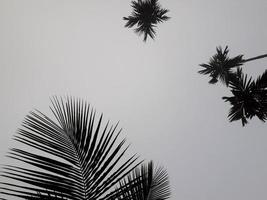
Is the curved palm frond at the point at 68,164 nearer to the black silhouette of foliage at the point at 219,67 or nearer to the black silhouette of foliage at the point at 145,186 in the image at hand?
the black silhouette of foliage at the point at 145,186

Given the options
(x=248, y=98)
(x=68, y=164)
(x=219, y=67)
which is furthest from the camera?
(x=219, y=67)

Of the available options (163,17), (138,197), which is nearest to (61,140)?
(138,197)

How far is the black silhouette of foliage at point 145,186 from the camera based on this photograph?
6.00ft

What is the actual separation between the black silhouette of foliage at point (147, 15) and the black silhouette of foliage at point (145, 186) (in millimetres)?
3529

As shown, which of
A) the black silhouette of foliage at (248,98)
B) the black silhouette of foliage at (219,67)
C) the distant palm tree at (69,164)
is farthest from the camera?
the black silhouette of foliage at (219,67)

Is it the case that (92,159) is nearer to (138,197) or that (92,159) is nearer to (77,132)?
(77,132)

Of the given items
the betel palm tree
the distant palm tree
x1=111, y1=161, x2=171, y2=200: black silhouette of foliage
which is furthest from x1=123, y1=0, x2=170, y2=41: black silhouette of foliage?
the distant palm tree

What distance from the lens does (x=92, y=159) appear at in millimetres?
1799

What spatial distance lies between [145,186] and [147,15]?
4662 mm

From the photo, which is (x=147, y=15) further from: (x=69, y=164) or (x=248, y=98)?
(x=69, y=164)

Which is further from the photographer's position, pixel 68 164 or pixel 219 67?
Answer: pixel 219 67

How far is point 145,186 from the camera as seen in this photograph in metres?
2.14

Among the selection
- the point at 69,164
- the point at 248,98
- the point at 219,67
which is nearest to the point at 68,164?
the point at 69,164

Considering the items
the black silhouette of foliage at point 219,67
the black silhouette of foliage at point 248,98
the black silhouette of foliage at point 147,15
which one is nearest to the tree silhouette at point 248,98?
the black silhouette of foliage at point 248,98
